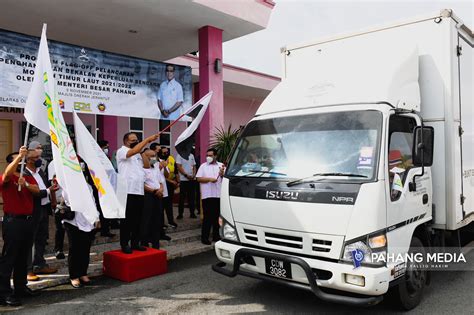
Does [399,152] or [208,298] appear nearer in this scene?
[399,152]

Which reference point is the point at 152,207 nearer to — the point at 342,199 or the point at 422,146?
the point at 342,199

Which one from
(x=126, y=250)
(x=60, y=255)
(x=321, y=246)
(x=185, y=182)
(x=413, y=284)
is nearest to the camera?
(x=321, y=246)

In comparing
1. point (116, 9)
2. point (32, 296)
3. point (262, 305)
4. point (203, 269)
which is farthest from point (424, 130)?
point (116, 9)

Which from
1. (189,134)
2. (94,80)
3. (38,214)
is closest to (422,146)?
(189,134)

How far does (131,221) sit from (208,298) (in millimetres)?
1688

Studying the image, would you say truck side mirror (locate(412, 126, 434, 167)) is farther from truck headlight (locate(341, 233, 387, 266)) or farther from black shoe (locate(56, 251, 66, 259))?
black shoe (locate(56, 251, 66, 259))

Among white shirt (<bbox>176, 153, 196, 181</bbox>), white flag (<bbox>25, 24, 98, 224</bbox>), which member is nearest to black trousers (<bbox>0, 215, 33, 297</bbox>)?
white flag (<bbox>25, 24, 98, 224</bbox>)

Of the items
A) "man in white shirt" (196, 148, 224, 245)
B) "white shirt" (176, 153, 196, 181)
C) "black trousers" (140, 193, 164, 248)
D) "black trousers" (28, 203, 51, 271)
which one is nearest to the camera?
"black trousers" (28, 203, 51, 271)

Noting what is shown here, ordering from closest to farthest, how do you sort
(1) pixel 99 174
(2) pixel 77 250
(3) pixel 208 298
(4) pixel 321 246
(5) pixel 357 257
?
(5) pixel 357 257, (4) pixel 321 246, (3) pixel 208 298, (1) pixel 99 174, (2) pixel 77 250

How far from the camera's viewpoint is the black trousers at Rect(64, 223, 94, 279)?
502 cm

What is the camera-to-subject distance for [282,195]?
393 cm

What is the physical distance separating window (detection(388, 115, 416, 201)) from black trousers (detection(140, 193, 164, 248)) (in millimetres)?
3778

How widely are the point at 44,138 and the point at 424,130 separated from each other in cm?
1033

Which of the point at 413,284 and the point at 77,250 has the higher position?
the point at 77,250
